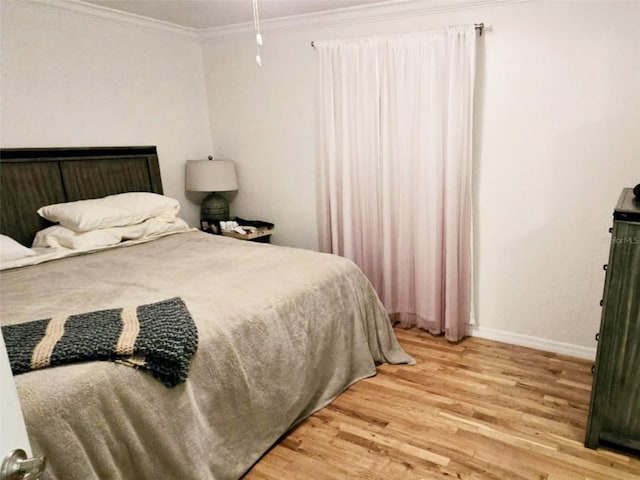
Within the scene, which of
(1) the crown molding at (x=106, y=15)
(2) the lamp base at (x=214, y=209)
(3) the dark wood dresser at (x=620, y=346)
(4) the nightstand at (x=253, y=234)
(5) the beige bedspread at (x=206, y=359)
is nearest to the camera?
(5) the beige bedspread at (x=206, y=359)

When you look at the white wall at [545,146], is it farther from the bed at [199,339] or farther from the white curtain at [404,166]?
the bed at [199,339]

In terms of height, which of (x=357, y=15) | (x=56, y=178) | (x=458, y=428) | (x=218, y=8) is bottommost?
(x=458, y=428)

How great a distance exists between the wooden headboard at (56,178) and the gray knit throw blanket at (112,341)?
1.50 m

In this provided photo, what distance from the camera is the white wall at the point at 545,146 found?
2.35 meters

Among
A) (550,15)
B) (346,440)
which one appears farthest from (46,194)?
(550,15)

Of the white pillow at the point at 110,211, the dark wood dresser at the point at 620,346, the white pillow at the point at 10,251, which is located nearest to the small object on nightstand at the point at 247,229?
the white pillow at the point at 110,211

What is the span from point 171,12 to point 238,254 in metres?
1.89

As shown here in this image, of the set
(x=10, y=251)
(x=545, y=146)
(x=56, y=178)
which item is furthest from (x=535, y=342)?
(x=56, y=178)

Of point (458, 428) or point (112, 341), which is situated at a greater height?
point (112, 341)

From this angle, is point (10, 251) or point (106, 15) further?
point (106, 15)

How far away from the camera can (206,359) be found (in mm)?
1629

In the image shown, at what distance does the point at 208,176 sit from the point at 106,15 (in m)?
1.32

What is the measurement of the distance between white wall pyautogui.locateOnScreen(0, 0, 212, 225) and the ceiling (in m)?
0.21

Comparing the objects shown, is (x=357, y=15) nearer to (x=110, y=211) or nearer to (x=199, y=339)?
(x=110, y=211)
